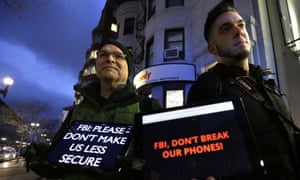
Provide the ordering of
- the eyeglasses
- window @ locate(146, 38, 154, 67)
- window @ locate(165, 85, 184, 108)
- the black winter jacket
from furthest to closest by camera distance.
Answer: window @ locate(146, 38, 154, 67), window @ locate(165, 85, 184, 108), the eyeglasses, the black winter jacket

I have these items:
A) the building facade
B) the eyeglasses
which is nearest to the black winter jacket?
the eyeglasses

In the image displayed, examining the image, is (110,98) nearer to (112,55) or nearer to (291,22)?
(112,55)

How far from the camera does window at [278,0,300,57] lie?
25.9ft

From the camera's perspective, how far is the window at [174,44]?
1157 centimetres

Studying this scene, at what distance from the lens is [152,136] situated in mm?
1279

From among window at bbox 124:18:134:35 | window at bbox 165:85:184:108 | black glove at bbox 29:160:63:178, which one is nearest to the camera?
black glove at bbox 29:160:63:178

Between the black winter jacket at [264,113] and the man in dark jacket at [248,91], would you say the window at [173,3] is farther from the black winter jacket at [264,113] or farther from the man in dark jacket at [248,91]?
the black winter jacket at [264,113]

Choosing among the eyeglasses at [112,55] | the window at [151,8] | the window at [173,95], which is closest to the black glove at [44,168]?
the eyeglasses at [112,55]

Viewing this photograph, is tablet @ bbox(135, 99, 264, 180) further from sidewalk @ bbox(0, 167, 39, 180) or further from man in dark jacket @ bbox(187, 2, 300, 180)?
sidewalk @ bbox(0, 167, 39, 180)

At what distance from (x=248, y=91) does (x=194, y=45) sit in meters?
10.1

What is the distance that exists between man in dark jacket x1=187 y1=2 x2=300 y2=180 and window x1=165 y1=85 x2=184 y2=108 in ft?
28.5

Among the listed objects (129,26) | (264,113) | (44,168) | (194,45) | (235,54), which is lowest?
(44,168)

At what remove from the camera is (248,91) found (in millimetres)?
1544

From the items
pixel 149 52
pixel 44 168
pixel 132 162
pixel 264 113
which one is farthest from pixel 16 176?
pixel 264 113
